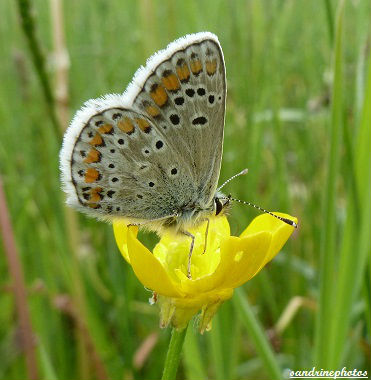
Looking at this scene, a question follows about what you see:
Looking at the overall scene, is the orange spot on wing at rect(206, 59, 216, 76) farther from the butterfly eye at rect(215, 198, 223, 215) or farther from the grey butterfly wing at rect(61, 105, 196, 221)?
the butterfly eye at rect(215, 198, 223, 215)

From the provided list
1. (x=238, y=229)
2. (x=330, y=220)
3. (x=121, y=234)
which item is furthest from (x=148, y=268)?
(x=238, y=229)

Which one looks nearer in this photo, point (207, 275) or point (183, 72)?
point (207, 275)

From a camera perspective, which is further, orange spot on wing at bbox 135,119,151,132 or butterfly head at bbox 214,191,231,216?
butterfly head at bbox 214,191,231,216

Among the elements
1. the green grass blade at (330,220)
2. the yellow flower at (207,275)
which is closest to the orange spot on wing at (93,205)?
the yellow flower at (207,275)

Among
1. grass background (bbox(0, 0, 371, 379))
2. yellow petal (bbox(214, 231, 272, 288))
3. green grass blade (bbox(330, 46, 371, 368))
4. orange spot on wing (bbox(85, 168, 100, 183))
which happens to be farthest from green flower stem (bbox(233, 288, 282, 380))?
orange spot on wing (bbox(85, 168, 100, 183))

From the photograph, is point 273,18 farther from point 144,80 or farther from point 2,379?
point 2,379

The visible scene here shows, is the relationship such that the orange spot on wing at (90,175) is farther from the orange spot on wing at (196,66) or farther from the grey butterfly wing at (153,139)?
the orange spot on wing at (196,66)

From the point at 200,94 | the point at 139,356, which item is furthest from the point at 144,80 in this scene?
the point at 139,356

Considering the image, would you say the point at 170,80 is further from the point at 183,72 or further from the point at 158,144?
the point at 158,144
